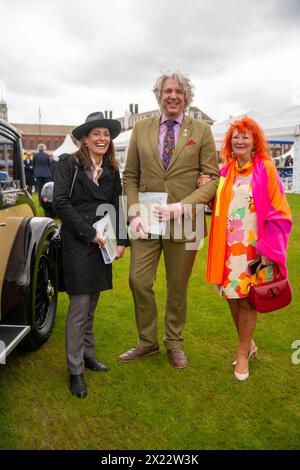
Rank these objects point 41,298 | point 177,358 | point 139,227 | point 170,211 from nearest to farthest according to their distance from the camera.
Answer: point 170,211 → point 139,227 → point 177,358 → point 41,298

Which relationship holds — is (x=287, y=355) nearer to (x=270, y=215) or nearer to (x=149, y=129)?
(x=270, y=215)

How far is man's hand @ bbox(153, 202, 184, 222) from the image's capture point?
329 cm

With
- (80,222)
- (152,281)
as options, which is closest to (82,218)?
(80,222)

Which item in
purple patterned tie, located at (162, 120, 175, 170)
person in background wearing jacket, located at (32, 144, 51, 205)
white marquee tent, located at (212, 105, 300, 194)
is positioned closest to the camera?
purple patterned tie, located at (162, 120, 175, 170)

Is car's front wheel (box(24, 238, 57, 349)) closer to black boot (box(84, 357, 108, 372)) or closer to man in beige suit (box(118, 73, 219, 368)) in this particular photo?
black boot (box(84, 357, 108, 372))

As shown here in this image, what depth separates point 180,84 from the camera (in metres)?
3.28

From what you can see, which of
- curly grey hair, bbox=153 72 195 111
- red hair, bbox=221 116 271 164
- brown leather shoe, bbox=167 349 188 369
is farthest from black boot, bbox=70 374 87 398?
curly grey hair, bbox=153 72 195 111

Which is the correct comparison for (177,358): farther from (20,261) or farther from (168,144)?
(168,144)

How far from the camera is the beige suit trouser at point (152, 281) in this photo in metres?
3.46

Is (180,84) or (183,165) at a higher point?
(180,84)

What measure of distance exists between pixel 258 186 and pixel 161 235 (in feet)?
2.74

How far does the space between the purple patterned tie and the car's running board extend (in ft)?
5.24

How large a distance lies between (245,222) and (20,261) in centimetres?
166

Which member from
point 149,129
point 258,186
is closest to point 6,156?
point 149,129
